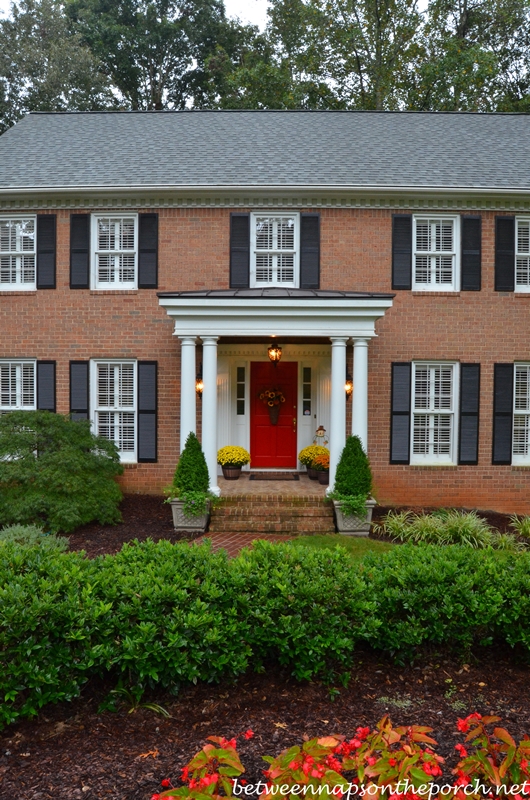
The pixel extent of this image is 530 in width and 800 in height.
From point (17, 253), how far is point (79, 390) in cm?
307

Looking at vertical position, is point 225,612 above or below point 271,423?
below

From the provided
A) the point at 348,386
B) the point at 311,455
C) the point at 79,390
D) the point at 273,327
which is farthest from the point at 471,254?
the point at 79,390

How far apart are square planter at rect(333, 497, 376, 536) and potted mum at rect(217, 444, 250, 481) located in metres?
2.73

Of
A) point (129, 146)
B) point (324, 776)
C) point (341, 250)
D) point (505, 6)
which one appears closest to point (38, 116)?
point (129, 146)

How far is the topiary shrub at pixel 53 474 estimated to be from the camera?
376 inches

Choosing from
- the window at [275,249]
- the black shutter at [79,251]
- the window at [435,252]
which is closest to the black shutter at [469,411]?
the window at [435,252]

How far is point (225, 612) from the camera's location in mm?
4387

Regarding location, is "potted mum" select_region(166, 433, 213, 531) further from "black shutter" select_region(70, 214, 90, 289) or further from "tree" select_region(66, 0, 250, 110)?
"tree" select_region(66, 0, 250, 110)

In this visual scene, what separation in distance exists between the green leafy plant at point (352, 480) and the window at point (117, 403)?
4.45 metres

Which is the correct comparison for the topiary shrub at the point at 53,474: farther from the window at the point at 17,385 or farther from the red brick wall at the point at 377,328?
the window at the point at 17,385

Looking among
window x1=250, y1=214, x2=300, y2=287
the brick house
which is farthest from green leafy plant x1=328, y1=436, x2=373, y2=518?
window x1=250, y1=214, x2=300, y2=287

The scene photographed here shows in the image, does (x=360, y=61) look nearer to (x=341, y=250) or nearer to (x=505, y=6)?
(x=505, y=6)

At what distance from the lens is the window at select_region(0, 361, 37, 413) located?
39.9 feet

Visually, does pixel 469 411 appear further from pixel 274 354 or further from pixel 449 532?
pixel 274 354
